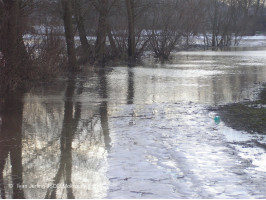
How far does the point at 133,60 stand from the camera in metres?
31.0

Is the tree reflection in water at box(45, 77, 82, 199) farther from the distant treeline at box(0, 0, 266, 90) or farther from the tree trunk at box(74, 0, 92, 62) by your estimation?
the tree trunk at box(74, 0, 92, 62)

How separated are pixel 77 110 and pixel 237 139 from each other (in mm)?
4559

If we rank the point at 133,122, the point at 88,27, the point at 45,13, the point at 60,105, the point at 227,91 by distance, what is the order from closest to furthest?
the point at 133,122, the point at 60,105, the point at 227,91, the point at 45,13, the point at 88,27

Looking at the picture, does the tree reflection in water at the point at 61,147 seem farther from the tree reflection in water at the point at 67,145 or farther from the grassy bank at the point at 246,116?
the grassy bank at the point at 246,116

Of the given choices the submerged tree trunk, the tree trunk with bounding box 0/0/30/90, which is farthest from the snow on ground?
the submerged tree trunk

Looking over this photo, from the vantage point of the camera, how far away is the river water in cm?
560

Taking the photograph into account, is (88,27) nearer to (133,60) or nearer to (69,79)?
(133,60)

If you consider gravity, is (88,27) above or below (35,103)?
above

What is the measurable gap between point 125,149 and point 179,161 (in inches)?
42.9

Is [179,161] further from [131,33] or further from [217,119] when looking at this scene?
[131,33]

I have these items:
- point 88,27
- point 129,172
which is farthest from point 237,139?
point 88,27

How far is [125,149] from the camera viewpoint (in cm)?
743

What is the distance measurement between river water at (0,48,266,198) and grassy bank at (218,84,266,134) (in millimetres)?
323

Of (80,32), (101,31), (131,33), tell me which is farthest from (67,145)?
(131,33)
